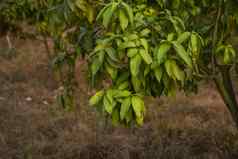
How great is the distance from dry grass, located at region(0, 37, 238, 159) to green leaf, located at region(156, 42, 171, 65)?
9.62ft

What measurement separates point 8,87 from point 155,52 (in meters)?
5.91

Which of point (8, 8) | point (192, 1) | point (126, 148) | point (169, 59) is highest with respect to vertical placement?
point (8, 8)

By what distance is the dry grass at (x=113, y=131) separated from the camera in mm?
4621

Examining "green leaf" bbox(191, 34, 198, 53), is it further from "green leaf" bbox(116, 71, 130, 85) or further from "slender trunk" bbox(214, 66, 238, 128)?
"slender trunk" bbox(214, 66, 238, 128)

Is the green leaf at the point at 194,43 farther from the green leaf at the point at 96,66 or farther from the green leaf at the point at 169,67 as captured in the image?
the green leaf at the point at 96,66

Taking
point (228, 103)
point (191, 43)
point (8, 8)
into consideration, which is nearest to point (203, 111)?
point (228, 103)

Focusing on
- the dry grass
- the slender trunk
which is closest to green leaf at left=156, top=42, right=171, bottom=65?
the slender trunk

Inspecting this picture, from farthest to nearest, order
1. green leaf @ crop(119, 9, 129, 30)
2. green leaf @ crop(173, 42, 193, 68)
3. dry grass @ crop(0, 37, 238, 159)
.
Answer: dry grass @ crop(0, 37, 238, 159)
green leaf @ crop(119, 9, 129, 30)
green leaf @ crop(173, 42, 193, 68)

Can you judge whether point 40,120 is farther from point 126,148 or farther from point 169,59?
point 169,59

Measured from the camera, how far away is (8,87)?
7.25m

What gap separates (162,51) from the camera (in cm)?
166

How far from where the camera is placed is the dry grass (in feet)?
15.2

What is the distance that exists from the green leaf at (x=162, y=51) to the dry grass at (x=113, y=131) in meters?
2.93

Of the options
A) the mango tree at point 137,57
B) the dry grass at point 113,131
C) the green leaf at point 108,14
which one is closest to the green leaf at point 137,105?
the mango tree at point 137,57
